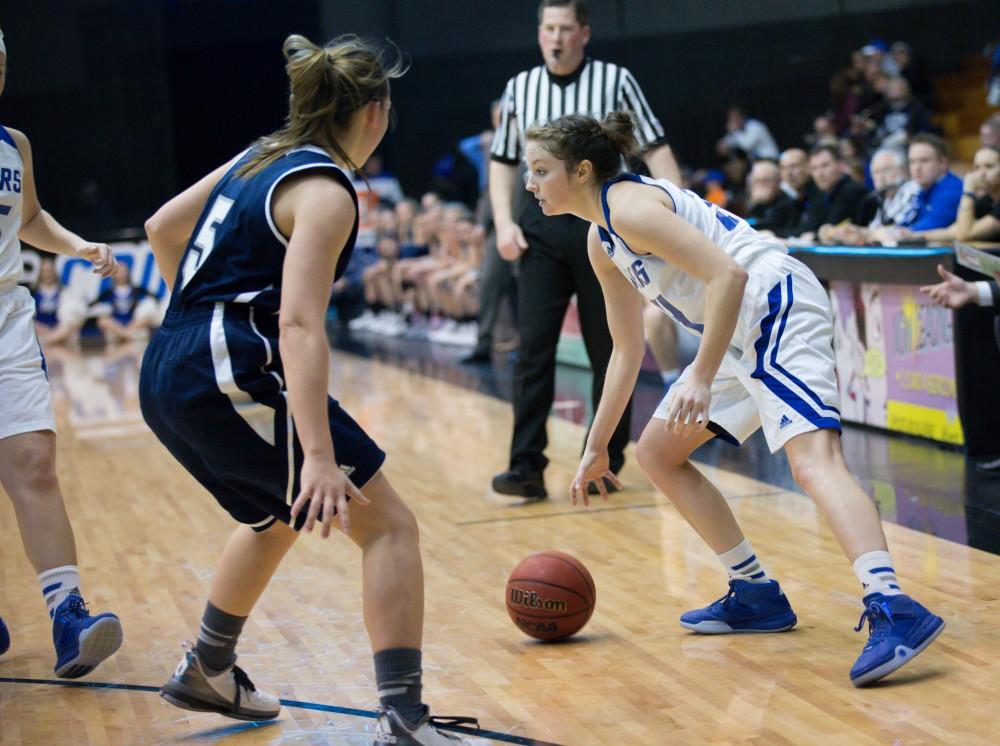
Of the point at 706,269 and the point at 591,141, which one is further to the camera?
the point at 591,141

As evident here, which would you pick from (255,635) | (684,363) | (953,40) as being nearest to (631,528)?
(255,635)

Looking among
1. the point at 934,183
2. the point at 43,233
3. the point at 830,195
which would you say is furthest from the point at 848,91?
the point at 43,233

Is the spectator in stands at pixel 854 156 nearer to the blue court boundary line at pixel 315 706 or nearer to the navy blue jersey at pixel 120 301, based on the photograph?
the blue court boundary line at pixel 315 706

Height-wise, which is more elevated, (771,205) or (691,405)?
(691,405)

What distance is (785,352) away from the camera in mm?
3535

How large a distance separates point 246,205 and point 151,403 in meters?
0.48

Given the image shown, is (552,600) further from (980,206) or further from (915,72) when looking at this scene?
(915,72)

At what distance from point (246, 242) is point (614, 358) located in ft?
4.40

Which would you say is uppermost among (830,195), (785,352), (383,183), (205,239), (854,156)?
(205,239)

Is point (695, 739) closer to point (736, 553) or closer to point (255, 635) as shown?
point (736, 553)

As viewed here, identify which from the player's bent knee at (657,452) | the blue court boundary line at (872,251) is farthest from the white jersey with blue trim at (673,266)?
the blue court boundary line at (872,251)

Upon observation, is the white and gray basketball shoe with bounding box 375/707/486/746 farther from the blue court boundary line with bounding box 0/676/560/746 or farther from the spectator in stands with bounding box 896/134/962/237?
the spectator in stands with bounding box 896/134/962/237

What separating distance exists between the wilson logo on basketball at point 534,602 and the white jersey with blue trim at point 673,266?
85cm

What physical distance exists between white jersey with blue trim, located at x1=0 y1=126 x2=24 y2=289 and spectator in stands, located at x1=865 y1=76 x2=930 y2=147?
9851 millimetres
